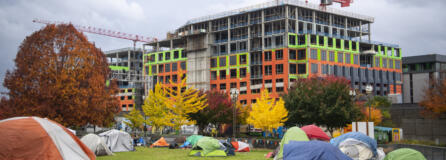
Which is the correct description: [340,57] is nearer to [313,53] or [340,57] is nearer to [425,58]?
[313,53]

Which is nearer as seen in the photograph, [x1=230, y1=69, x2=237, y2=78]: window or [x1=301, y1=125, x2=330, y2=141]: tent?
[x1=301, y1=125, x2=330, y2=141]: tent

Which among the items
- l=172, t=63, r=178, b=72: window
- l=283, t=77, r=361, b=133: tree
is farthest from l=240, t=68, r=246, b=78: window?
l=283, t=77, r=361, b=133: tree

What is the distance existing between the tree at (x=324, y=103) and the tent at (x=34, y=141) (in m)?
24.9

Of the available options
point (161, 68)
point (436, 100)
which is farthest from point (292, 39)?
point (436, 100)

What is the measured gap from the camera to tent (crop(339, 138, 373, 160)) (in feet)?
65.4

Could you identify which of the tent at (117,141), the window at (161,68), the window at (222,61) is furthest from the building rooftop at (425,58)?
the tent at (117,141)

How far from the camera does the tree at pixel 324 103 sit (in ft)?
128

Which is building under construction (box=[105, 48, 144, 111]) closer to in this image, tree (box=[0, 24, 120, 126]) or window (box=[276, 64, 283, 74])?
window (box=[276, 64, 283, 74])

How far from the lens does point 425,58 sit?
99.4 meters

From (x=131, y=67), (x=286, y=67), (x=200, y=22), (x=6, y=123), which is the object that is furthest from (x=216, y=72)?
(x=6, y=123)

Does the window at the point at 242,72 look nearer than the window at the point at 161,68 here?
Yes

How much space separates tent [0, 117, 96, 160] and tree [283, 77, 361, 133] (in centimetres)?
2487

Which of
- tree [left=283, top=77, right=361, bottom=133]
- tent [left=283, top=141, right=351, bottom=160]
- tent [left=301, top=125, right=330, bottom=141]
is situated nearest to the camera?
tent [left=283, top=141, right=351, bottom=160]

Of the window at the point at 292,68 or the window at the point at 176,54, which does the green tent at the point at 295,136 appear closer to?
the window at the point at 292,68
